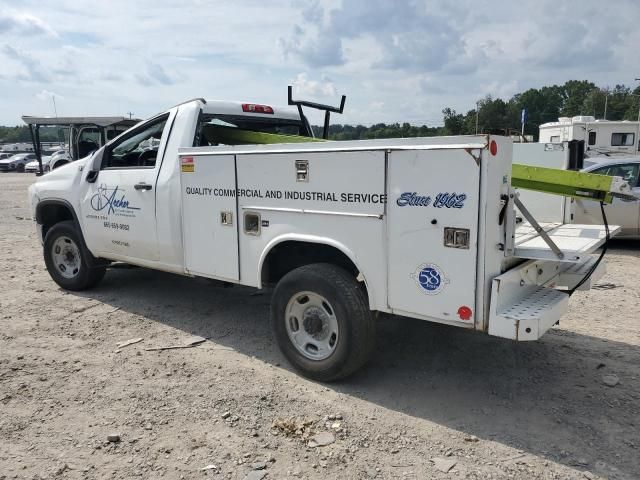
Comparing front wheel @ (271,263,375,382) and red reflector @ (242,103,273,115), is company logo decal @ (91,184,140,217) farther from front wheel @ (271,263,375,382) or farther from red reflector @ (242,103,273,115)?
front wheel @ (271,263,375,382)

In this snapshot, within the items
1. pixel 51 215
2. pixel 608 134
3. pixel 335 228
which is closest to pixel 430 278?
pixel 335 228

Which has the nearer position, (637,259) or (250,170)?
(250,170)

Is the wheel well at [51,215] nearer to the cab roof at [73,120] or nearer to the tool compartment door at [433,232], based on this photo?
the tool compartment door at [433,232]

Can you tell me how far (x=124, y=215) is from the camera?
572cm

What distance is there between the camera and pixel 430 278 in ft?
11.6

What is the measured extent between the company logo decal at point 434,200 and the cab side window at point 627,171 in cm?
738

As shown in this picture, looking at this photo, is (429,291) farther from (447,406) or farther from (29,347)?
(29,347)

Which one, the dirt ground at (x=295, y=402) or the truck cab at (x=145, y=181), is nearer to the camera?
the dirt ground at (x=295, y=402)

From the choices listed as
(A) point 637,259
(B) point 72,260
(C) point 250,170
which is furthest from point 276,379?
(A) point 637,259

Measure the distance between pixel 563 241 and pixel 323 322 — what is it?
6.19 ft

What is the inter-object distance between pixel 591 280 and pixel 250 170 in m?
2.79

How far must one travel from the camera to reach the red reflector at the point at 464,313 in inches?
135

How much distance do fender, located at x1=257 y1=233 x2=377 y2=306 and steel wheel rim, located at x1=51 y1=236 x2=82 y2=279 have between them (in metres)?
3.23

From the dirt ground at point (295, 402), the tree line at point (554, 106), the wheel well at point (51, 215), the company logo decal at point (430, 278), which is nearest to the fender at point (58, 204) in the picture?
the wheel well at point (51, 215)
